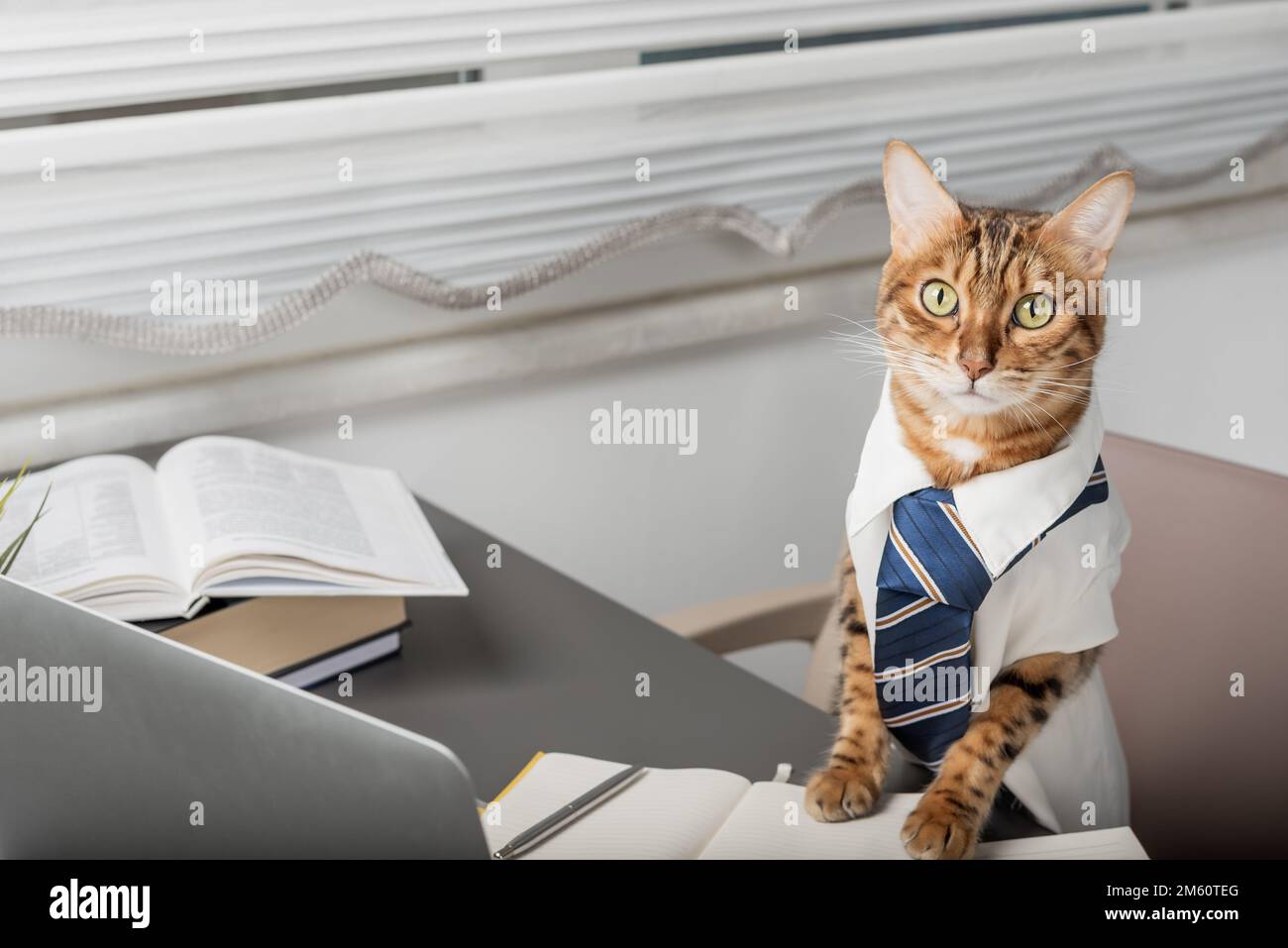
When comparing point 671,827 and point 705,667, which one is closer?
point 671,827

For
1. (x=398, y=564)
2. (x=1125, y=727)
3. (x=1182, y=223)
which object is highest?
(x=1182, y=223)

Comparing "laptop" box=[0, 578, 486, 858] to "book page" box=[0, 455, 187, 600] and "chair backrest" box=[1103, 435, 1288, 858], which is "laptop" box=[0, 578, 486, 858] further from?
"chair backrest" box=[1103, 435, 1288, 858]

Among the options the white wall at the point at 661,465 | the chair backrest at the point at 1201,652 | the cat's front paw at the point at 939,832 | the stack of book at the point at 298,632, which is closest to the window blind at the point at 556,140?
the white wall at the point at 661,465

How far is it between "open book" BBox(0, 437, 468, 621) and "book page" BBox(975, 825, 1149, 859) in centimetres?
45

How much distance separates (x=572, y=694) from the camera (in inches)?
36.3

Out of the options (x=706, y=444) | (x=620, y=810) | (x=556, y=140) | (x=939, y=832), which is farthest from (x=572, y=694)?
(x=706, y=444)

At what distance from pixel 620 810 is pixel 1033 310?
367 millimetres

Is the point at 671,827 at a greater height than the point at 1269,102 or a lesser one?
lesser

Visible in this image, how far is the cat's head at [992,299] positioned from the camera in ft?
2.08

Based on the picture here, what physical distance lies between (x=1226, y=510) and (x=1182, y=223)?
1.09 m

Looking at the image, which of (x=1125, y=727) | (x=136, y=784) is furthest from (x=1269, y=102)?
(x=136, y=784)

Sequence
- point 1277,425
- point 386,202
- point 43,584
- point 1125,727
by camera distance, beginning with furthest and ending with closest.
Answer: point 1277,425 → point 386,202 → point 1125,727 → point 43,584

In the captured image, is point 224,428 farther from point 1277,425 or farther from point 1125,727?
point 1277,425
